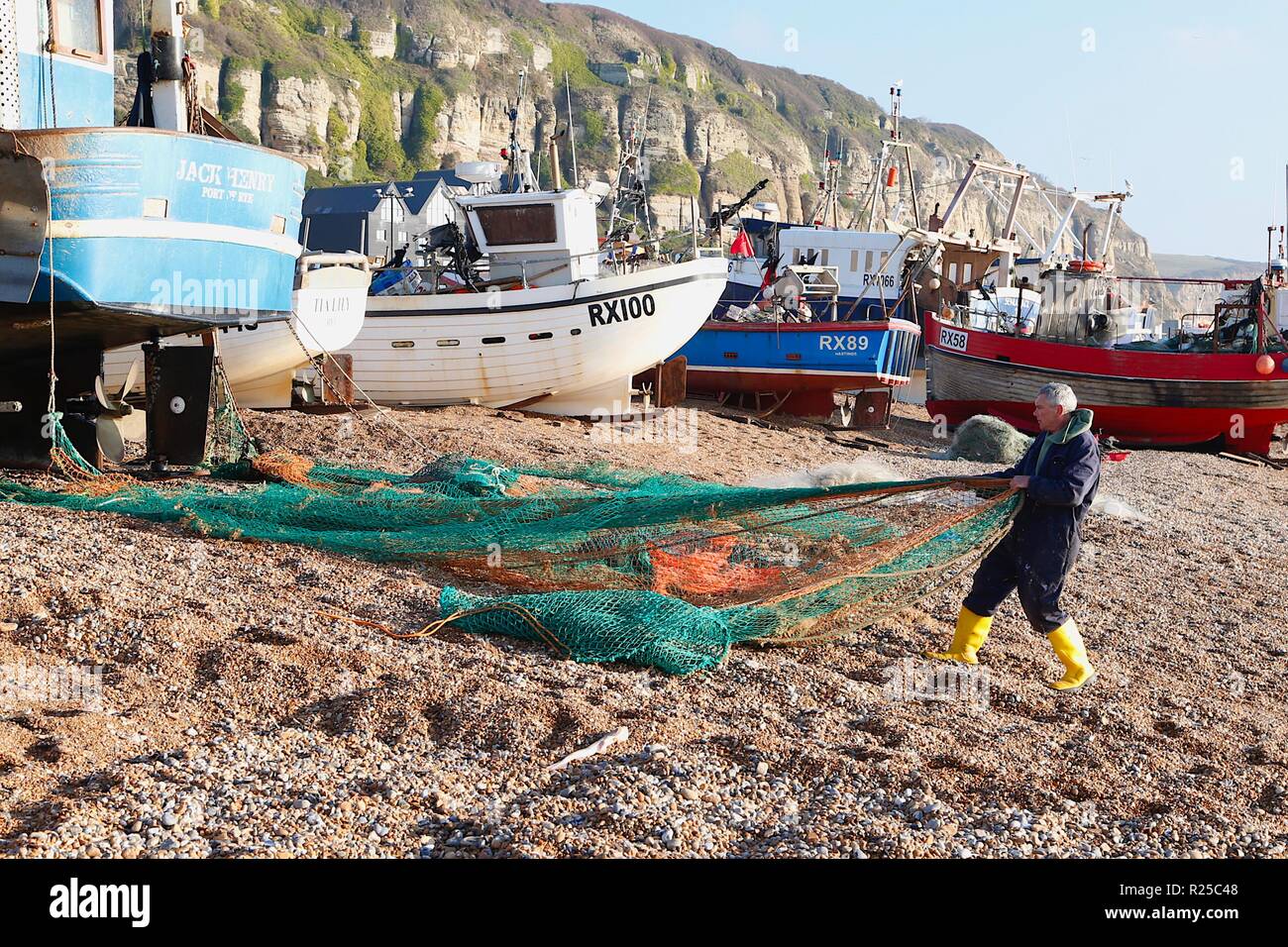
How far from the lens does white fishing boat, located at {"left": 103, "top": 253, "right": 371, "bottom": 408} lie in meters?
11.8

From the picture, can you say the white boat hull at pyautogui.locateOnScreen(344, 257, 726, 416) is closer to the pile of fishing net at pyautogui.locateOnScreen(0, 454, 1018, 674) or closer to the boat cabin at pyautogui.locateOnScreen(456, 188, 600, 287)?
the boat cabin at pyautogui.locateOnScreen(456, 188, 600, 287)

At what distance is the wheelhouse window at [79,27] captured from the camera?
316 inches

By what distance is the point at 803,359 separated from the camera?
18.0 m

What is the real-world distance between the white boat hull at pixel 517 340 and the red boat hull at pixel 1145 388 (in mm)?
6672

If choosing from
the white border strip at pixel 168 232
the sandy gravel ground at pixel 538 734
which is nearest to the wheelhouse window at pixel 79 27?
the white border strip at pixel 168 232

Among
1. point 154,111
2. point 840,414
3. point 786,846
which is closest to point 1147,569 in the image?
point 786,846

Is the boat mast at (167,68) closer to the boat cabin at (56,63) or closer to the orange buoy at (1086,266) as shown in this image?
the boat cabin at (56,63)

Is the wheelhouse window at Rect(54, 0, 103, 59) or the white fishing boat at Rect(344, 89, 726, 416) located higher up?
the wheelhouse window at Rect(54, 0, 103, 59)

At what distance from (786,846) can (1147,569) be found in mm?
5447

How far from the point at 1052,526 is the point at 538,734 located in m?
2.44

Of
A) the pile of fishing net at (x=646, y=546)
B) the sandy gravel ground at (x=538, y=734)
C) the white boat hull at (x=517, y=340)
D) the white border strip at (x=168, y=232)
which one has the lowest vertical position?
the sandy gravel ground at (x=538, y=734)

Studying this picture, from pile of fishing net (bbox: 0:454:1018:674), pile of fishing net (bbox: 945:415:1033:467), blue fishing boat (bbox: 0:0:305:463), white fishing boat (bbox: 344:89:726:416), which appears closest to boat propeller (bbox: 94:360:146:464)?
blue fishing boat (bbox: 0:0:305:463)

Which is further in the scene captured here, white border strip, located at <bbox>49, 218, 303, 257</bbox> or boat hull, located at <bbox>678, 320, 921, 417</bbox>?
boat hull, located at <bbox>678, 320, 921, 417</bbox>
